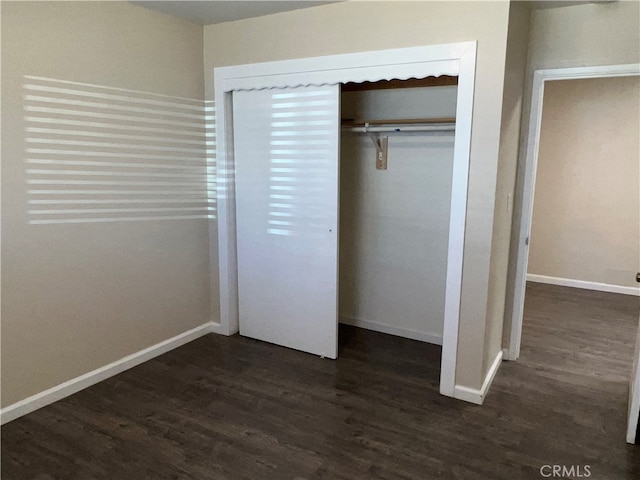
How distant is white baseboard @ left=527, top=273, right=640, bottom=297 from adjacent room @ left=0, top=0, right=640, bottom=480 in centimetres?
118

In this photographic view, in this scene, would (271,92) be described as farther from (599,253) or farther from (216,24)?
(599,253)

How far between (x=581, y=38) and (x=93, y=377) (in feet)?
A: 12.0

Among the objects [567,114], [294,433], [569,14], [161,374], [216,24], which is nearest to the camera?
[294,433]

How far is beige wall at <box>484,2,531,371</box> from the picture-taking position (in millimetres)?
2529

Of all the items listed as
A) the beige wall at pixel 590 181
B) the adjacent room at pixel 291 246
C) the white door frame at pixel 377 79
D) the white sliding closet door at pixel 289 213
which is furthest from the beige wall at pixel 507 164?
the beige wall at pixel 590 181

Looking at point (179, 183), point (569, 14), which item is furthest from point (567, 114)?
point (179, 183)

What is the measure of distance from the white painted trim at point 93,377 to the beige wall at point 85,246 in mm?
43

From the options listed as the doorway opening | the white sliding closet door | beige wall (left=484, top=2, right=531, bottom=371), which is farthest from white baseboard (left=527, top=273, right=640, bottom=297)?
the white sliding closet door

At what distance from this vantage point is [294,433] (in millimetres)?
2400

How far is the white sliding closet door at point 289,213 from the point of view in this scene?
3045 millimetres

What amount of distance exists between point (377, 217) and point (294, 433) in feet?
6.02

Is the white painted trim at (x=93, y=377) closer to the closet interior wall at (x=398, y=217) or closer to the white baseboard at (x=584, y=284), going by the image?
the closet interior wall at (x=398, y=217)

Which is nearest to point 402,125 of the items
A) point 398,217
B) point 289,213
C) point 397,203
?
point 397,203

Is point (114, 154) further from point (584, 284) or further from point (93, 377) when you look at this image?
point (584, 284)
